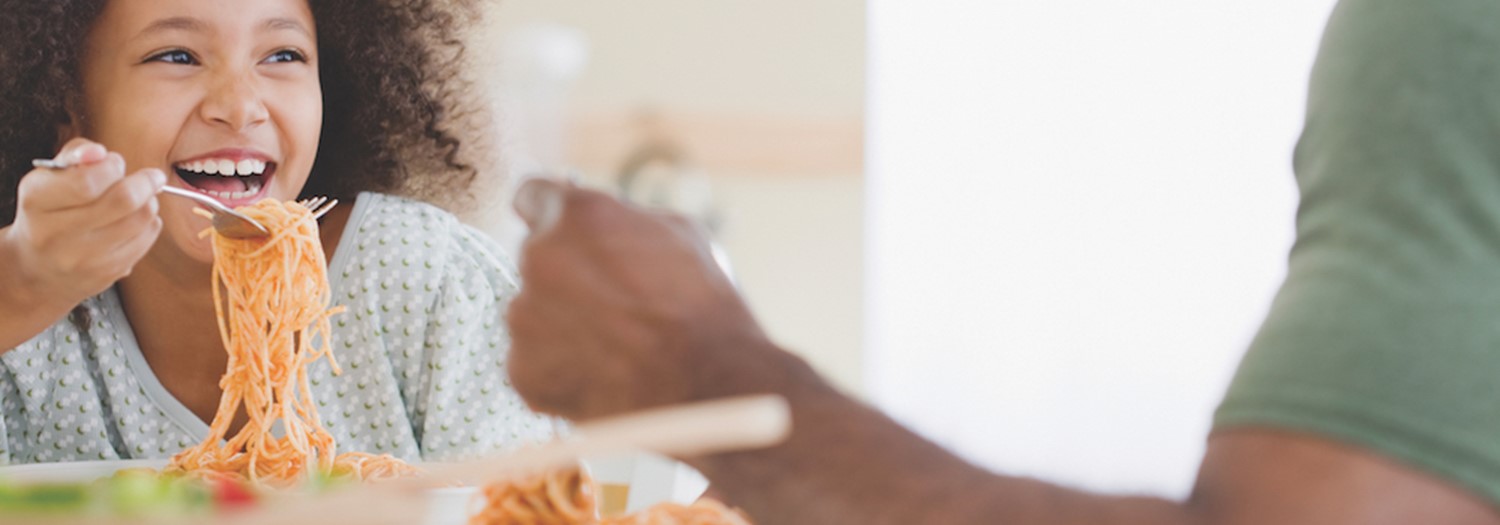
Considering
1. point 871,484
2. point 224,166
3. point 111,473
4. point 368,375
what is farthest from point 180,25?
point 871,484

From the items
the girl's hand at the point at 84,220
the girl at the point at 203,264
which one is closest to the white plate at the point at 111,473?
the girl's hand at the point at 84,220

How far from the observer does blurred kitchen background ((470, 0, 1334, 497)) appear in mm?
3525

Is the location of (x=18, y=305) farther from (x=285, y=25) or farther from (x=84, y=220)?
(x=285, y=25)

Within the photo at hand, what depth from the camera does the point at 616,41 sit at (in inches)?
147

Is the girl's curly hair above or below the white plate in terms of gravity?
above

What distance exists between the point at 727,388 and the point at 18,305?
2.89 feet

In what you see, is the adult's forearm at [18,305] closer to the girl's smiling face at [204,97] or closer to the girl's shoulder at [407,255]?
the girl's smiling face at [204,97]

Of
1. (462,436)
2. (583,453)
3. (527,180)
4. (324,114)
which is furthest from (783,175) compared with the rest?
(583,453)

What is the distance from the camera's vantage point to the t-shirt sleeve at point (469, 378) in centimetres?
164

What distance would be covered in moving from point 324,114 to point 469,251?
0.31m

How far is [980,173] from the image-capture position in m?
3.64

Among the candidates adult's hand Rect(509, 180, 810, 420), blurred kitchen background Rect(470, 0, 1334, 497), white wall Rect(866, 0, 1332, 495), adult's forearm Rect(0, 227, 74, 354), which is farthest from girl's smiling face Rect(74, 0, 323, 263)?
white wall Rect(866, 0, 1332, 495)

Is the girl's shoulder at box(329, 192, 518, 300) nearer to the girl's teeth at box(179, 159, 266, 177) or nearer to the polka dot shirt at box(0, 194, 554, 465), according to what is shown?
the polka dot shirt at box(0, 194, 554, 465)

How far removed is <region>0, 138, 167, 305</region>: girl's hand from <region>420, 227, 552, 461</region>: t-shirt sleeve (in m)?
0.46
